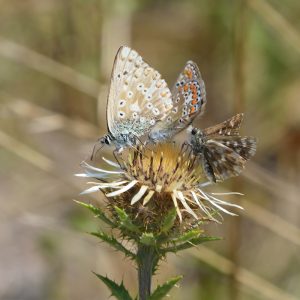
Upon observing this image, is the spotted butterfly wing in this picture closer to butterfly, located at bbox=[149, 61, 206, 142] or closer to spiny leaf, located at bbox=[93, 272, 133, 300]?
butterfly, located at bbox=[149, 61, 206, 142]

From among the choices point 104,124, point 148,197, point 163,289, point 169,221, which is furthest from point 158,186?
point 104,124

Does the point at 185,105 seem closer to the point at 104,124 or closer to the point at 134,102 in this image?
the point at 134,102

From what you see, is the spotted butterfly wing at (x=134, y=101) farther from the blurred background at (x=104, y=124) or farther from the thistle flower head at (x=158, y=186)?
the blurred background at (x=104, y=124)

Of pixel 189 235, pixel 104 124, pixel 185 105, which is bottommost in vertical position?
pixel 189 235

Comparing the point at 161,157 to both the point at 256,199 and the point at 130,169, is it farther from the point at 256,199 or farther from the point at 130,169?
the point at 256,199

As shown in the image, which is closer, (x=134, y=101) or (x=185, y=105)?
(x=185, y=105)

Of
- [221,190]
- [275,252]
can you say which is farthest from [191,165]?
[275,252]
